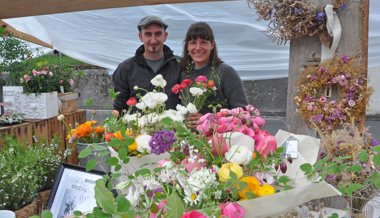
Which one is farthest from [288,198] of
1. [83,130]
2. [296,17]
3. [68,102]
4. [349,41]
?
[68,102]

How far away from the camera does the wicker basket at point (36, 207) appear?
1.06 meters

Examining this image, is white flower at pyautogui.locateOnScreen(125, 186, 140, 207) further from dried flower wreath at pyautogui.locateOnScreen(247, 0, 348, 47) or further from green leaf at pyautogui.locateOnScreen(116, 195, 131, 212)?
dried flower wreath at pyautogui.locateOnScreen(247, 0, 348, 47)

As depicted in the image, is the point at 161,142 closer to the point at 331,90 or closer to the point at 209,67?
the point at 209,67

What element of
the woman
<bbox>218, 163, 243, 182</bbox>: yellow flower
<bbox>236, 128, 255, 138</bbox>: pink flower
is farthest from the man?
<bbox>218, 163, 243, 182</bbox>: yellow flower

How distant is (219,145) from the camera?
69 cm

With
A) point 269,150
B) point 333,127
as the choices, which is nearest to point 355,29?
point 333,127

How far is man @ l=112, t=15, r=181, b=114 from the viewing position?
7.22 feet

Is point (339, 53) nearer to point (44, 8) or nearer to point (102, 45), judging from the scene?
point (44, 8)

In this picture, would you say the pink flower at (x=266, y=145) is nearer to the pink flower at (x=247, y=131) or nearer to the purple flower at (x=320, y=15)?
the pink flower at (x=247, y=131)

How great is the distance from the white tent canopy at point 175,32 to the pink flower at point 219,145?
2.04 meters

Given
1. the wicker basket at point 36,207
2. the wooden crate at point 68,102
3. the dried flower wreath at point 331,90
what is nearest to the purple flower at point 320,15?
the dried flower wreath at point 331,90

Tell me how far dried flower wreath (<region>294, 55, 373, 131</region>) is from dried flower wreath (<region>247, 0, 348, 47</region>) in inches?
7.9

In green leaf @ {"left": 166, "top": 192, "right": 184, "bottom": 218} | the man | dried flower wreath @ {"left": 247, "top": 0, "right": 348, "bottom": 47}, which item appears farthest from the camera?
the man

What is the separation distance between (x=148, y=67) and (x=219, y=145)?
67.7 inches
